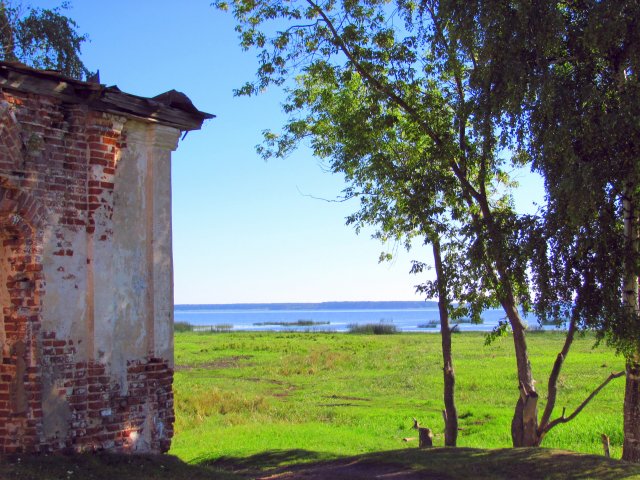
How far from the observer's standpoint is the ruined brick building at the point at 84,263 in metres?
7.58

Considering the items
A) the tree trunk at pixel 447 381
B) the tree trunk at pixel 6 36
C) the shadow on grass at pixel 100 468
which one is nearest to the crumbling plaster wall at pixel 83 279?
the shadow on grass at pixel 100 468

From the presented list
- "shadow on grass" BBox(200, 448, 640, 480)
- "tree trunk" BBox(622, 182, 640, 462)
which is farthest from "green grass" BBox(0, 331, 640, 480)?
"tree trunk" BBox(622, 182, 640, 462)

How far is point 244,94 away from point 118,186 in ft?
17.8

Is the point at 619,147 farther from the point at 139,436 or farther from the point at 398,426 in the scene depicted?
the point at 398,426

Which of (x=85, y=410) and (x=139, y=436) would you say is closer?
(x=85, y=410)

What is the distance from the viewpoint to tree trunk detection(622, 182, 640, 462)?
971 cm

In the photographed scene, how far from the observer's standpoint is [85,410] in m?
7.98

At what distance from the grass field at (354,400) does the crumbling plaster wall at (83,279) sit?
170 inches

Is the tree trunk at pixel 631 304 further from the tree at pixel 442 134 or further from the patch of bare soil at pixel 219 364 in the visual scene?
the patch of bare soil at pixel 219 364

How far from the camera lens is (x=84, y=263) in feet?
26.8

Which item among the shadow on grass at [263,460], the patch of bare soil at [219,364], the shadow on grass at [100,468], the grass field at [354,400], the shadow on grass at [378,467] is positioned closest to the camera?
the shadow on grass at [100,468]

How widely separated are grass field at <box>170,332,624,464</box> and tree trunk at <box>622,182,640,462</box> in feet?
10.4

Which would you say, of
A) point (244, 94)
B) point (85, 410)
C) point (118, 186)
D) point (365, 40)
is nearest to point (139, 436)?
point (85, 410)

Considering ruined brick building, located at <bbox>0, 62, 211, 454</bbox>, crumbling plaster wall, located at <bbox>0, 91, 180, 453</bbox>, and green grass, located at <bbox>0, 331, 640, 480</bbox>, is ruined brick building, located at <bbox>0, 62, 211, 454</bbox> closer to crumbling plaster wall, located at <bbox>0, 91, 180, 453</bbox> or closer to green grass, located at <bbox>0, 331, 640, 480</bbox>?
crumbling plaster wall, located at <bbox>0, 91, 180, 453</bbox>
